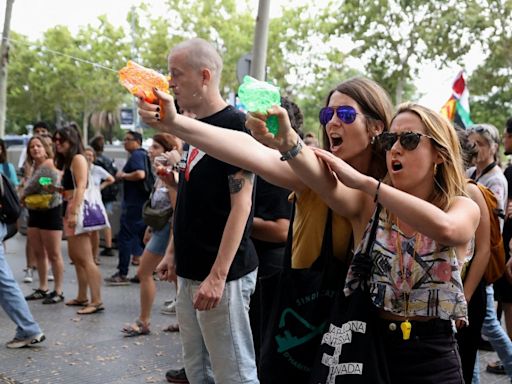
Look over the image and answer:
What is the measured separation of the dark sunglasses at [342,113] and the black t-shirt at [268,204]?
1767mm

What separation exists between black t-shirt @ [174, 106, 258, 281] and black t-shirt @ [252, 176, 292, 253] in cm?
85

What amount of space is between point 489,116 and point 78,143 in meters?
28.7

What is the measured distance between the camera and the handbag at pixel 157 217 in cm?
624

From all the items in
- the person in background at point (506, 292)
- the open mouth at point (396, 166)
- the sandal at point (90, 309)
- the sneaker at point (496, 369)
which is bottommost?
the sandal at point (90, 309)

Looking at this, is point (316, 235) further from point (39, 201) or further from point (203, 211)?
point (39, 201)

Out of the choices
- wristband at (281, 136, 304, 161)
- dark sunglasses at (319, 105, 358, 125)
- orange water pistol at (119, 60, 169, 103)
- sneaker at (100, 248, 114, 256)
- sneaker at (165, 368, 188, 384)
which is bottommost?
sneaker at (100, 248, 114, 256)

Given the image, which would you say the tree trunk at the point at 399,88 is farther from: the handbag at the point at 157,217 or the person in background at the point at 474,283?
the person in background at the point at 474,283

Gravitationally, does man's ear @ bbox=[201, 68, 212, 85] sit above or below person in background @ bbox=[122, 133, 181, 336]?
above

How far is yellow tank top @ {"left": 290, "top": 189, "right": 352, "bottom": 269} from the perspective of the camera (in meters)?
2.45

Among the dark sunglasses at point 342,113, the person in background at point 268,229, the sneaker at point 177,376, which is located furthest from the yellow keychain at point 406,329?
the sneaker at point 177,376

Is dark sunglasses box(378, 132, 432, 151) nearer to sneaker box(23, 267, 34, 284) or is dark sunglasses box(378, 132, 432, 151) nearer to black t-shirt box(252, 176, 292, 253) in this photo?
black t-shirt box(252, 176, 292, 253)

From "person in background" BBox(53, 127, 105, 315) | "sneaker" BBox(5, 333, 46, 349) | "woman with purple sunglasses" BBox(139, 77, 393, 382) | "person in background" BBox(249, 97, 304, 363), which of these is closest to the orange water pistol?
"woman with purple sunglasses" BBox(139, 77, 393, 382)

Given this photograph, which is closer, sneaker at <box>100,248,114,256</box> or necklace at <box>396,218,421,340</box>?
necklace at <box>396,218,421,340</box>

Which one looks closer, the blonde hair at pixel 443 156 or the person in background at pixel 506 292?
the blonde hair at pixel 443 156
